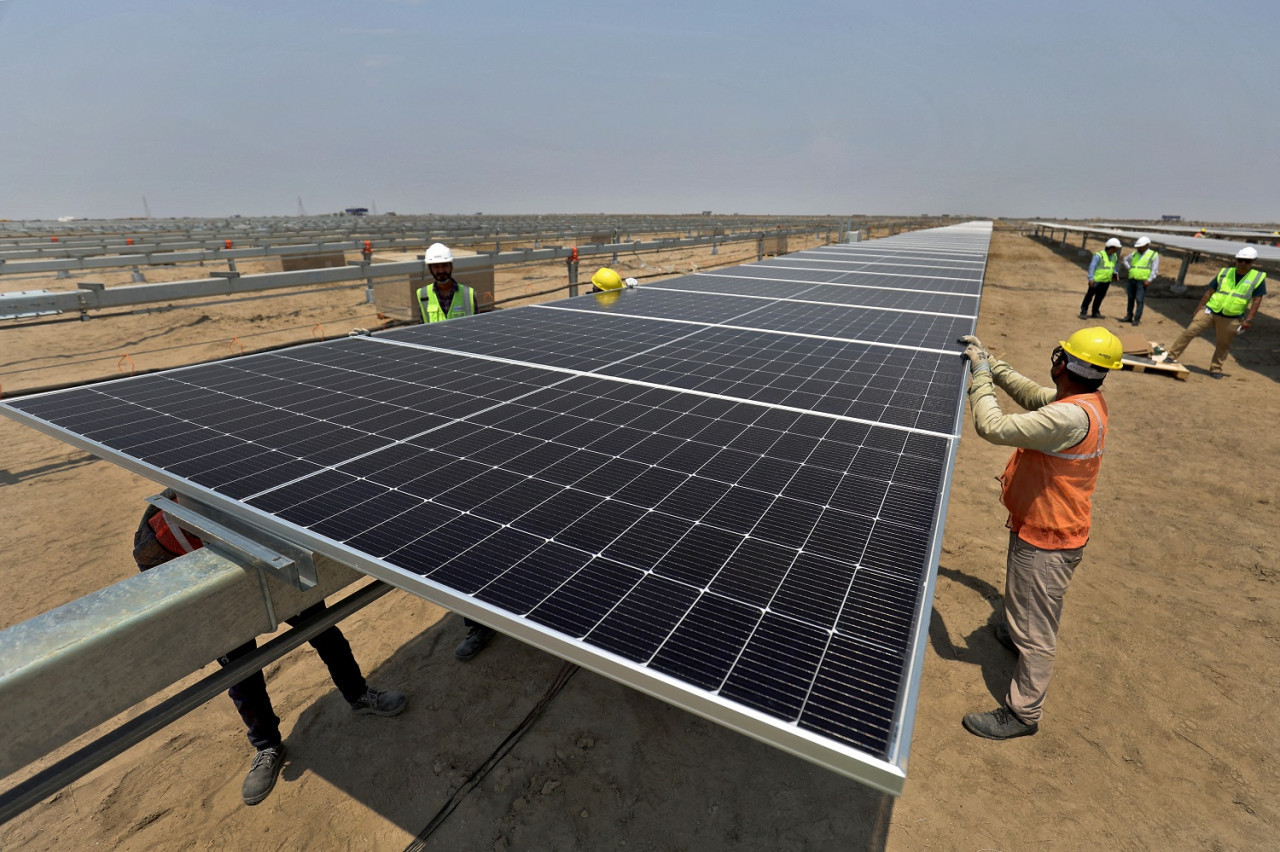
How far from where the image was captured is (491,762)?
15.9 feet

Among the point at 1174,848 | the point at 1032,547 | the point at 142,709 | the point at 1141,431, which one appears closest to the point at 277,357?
the point at 142,709

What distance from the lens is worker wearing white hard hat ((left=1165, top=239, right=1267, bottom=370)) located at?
13.9 metres

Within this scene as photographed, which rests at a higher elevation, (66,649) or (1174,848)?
(66,649)

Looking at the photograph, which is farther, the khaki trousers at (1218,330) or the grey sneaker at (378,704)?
the khaki trousers at (1218,330)

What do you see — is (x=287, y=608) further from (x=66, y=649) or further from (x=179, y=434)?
(x=179, y=434)

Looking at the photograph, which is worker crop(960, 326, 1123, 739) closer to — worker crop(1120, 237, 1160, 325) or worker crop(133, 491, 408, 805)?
worker crop(133, 491, 408, 805)

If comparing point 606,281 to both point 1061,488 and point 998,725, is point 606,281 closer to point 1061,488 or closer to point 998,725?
point 1061,488

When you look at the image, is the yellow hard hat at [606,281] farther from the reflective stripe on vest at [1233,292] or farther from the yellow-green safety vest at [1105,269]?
the yellow-green safety vest at [1105,269]

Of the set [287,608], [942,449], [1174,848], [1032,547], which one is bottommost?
[1174,848]

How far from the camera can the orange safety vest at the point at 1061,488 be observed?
433cm

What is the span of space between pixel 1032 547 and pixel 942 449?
1.70 m

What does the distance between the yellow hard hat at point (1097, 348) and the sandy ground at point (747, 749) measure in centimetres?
322

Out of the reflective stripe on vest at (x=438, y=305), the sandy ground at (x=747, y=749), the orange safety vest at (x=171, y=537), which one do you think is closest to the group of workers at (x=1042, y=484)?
the sandy ground at (x=747, y=749)

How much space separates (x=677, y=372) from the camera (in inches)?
224
